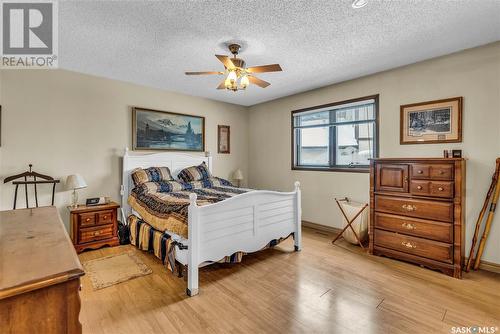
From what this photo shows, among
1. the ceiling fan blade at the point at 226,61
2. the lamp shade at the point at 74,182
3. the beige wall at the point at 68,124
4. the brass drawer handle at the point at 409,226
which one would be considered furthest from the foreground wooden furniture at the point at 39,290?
the brass drawer handle at the point at 409,226

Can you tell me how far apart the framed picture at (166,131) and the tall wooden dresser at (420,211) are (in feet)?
10.4

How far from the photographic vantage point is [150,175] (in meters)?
3.81

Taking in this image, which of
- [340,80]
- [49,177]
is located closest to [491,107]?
[340,80]

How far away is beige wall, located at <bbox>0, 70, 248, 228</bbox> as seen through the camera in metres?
3.07

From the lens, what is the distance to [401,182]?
2900mm

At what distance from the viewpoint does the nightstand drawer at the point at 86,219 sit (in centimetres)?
320

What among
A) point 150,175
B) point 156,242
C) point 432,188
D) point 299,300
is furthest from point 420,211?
point 150,175

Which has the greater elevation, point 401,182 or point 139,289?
point 401,182

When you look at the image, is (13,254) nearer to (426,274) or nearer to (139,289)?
(139,289)

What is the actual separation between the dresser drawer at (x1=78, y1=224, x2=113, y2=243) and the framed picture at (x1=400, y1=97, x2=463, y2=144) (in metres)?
4.25

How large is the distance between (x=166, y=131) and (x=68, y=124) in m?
1.42

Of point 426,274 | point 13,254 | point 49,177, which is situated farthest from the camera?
point 49,177

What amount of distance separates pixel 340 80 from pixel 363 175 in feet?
5.03

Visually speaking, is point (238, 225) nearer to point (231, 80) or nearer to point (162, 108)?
point (231, 80)
